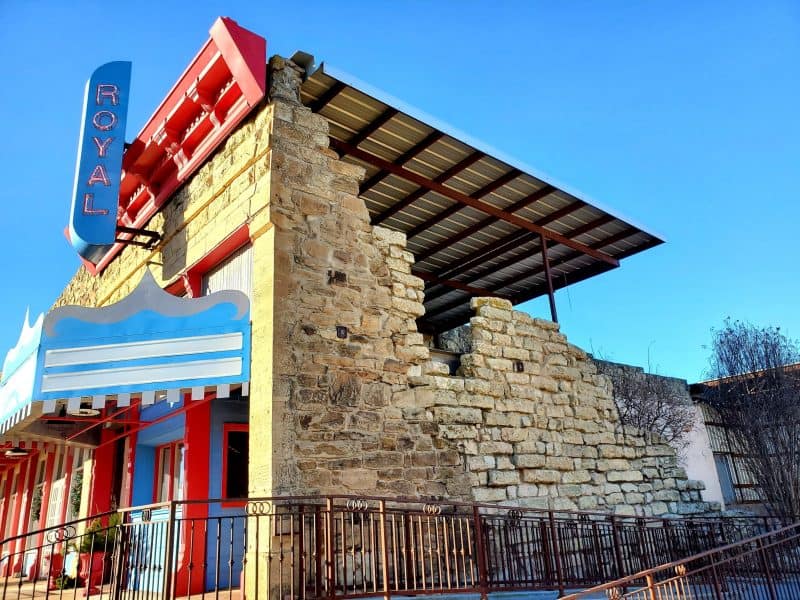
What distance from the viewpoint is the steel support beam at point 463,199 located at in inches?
355

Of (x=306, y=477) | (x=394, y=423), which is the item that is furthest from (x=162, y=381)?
(x=394, y=423)

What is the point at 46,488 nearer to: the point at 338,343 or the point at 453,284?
the point at 453,284

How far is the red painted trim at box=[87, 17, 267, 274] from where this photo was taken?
7.64 meters

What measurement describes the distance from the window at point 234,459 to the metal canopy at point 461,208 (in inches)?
171

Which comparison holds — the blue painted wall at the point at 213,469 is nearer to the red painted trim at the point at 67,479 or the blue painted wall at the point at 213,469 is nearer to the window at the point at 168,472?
the window at the point at 168,472

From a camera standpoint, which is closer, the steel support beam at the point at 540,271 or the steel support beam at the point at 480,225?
the steel support beam at the point at 480,225

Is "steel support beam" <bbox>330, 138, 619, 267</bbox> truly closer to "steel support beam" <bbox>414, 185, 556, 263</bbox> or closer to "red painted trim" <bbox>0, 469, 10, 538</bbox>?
"steel support beam" <bbox>414, 185, 556, 263</bbox>

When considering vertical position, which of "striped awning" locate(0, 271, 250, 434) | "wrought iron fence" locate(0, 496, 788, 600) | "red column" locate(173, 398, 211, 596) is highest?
"striped awning" locate(0, 271, 250, 434)

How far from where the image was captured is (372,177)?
32.2 feet

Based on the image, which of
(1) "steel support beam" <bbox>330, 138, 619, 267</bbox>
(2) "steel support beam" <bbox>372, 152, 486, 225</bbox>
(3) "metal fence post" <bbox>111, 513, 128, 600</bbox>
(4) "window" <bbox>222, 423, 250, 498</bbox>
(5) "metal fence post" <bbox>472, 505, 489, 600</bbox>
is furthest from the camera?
(2) "steel support beam" <bbox>372, 152, 486, 225</bbox>

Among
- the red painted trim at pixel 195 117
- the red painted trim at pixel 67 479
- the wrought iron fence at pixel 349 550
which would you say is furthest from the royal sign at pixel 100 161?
the red painted trim at pixel 67 479

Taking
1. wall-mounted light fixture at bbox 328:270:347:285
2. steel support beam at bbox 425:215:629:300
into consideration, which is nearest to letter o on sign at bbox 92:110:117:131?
wall-mounted light fixture at bbox 328:270:347:285

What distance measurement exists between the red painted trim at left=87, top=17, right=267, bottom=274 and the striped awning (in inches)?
106

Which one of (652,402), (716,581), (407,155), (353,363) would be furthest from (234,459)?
(652,402)
